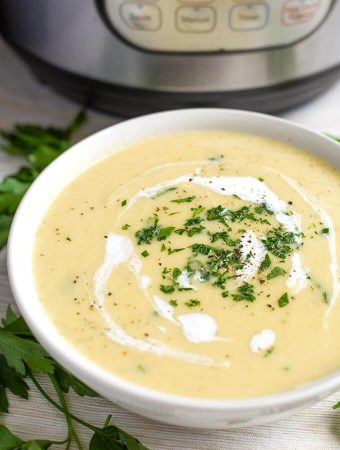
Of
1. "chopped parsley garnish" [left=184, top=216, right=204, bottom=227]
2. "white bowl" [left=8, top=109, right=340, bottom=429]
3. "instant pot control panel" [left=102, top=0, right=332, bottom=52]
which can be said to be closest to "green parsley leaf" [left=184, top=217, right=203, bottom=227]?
"chopped parsley garnish" [left=184, top=216, right=204, bottom=227]

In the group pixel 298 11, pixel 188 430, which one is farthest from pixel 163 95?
pixel 188 430

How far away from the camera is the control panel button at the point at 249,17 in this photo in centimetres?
148

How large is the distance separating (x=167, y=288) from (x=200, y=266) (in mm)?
70

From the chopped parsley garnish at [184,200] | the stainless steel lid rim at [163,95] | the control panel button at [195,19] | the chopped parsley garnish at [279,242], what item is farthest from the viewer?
the stainless steel lid rim at [163,95]

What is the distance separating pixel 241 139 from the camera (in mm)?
1439

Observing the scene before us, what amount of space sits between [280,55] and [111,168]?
0.48 metres

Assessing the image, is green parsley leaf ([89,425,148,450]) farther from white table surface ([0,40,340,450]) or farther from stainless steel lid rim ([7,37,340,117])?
stainless steel lid rim ([7,37,340,117])

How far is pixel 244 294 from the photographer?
1.10 meters

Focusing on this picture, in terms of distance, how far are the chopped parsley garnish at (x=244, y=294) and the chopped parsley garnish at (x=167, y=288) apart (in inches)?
3.6

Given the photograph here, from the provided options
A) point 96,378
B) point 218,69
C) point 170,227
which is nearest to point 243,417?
point 96,378

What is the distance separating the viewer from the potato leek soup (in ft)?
3.36

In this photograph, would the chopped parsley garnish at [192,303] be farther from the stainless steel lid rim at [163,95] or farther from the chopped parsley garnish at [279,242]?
the stainless steel lid rim at [163,95]

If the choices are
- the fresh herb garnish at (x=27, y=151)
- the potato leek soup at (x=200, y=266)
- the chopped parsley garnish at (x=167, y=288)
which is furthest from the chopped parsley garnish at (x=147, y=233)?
the fresh herb garnish at (x=27, y=151)

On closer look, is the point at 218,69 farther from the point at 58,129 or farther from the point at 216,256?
the point at 216,256
